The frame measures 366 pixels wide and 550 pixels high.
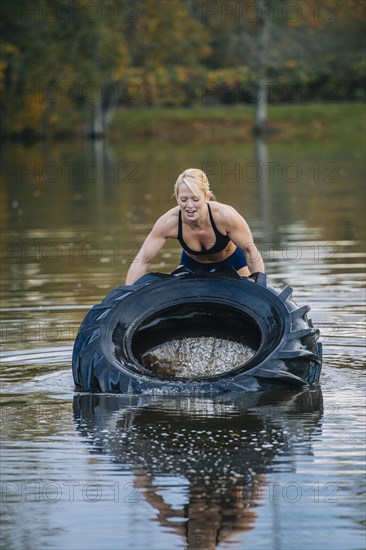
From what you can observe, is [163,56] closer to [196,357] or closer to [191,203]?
[196,357]

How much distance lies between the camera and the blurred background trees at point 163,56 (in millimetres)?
61000

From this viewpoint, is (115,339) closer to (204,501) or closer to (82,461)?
(82,461)

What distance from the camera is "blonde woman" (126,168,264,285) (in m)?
9.85

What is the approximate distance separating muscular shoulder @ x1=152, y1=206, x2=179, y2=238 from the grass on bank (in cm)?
5059

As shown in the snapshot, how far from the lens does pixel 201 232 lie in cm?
1020

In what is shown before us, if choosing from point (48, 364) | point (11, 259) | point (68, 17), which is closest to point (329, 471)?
point (48, 364)

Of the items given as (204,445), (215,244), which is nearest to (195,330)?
(215,244)

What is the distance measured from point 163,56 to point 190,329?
5853 centimetres

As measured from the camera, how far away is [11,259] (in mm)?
18031

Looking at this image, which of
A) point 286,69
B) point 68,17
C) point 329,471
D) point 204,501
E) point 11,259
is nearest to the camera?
point 204,501

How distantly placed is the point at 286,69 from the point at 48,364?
6137 cm

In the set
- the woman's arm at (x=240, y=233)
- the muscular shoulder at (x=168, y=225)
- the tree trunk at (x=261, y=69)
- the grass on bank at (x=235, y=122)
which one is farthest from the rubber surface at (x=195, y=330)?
the grass on bank at (x=235, y=122)

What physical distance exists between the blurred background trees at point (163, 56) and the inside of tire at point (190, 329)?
4853cm

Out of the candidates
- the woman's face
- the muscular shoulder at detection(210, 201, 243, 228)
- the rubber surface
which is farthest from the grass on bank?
the woman's face
